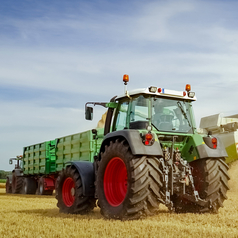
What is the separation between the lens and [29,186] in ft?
65.4

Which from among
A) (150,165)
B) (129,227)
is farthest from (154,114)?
(129,227)

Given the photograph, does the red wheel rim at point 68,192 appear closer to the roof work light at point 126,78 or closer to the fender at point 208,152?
the roof work light at point 126,78

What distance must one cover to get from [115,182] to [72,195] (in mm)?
1401

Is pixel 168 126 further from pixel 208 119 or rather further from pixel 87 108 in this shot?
pixel 208 119

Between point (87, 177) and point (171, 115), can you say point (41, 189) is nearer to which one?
point (87, 177)

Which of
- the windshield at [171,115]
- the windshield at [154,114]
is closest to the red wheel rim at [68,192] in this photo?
the windshield at [154,114]

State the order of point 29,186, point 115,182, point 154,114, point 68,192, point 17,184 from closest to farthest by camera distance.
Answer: point 115,182 < point 154,114 < point 68,192 < point 29,186 < point 17,184

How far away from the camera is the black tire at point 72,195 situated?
7.64m

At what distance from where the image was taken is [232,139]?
45.5ft

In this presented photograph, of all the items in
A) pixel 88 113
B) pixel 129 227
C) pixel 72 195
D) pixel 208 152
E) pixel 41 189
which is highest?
pixel 88 113

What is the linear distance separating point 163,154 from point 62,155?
9.93 meters

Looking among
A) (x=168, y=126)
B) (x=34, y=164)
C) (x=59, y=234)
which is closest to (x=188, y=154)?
(x=168, y=126)

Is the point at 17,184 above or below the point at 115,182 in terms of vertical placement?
above

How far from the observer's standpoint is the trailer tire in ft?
65.0
